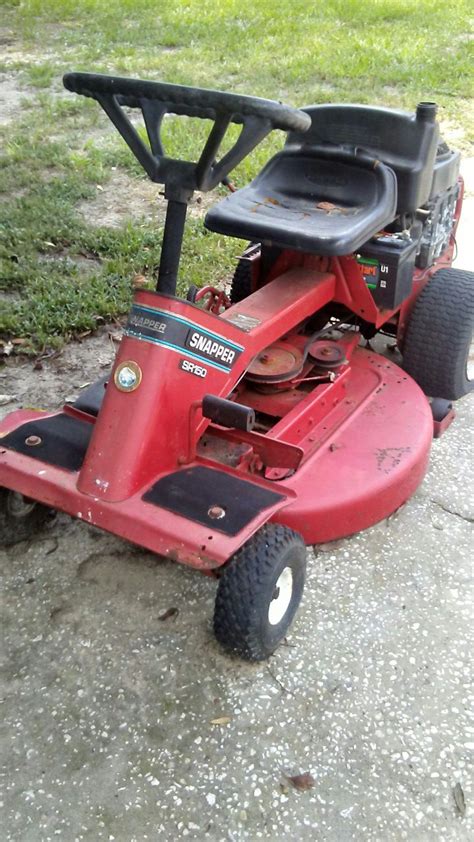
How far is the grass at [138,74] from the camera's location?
338 centimetres

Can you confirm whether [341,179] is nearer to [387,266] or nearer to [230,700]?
[387,266]

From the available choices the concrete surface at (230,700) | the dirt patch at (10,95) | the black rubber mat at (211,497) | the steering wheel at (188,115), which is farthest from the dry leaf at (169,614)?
the dirt patch at (10,95)

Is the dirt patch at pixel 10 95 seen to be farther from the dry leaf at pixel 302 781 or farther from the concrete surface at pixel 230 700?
the dry leaf at pixel 302 781

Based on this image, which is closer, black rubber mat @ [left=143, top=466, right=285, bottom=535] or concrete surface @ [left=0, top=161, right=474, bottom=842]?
concrete surface @ [left=0, top=161, right=474, bottom=842]

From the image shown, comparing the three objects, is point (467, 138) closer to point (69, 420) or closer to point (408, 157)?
point (408, 157)

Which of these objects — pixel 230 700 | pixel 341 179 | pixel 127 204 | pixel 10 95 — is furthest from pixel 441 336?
pixel 10 95

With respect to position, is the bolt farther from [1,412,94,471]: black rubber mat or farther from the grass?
the grass

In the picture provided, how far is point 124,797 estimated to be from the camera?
1.51 meters

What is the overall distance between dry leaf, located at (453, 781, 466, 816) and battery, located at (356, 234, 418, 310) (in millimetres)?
1337

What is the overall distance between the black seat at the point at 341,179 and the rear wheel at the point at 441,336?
1.00 feet

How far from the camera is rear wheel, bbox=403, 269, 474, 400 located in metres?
2.50

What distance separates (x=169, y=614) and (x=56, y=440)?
1.57 feet

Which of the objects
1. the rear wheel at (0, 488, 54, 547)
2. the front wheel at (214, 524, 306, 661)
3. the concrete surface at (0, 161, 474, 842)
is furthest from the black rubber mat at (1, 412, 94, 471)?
A: the front wheel at (214, 524, 306, 661)

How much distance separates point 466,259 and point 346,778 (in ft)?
8.62
